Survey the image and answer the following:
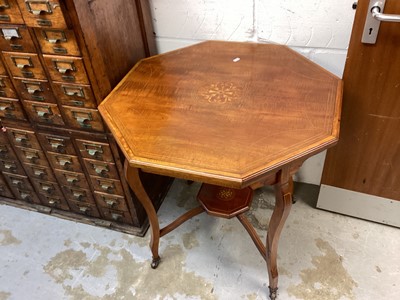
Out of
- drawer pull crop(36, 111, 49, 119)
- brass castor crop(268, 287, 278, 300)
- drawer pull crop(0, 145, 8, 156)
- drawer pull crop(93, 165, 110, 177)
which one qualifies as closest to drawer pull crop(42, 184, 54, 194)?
drawer pull crop(0, 145, 8, 156)

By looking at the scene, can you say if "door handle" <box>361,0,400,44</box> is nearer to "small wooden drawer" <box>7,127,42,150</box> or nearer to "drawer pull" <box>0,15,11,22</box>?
"drawer pull" <box>0,15,11,22</box>

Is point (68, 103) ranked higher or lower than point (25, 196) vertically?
higher

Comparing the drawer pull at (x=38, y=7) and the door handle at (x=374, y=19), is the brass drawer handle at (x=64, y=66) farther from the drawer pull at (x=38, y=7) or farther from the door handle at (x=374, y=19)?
the door handle at (x=374, y=19)

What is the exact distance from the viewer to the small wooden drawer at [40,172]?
1595 mm

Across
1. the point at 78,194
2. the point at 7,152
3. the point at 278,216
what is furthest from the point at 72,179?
the point at 278,216

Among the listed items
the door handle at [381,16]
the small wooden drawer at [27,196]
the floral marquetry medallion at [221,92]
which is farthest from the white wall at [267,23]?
the small wooden drawer at [27,196]

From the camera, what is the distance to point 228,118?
3.35 ft

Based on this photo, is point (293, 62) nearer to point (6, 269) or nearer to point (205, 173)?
point (205, 173)

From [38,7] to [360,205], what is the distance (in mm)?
1519

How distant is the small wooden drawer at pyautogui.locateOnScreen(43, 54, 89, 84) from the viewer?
112cm

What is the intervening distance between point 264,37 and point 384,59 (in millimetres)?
469

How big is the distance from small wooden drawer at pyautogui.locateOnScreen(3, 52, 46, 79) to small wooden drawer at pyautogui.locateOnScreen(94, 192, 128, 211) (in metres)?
0.61

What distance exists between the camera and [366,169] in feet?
4.79

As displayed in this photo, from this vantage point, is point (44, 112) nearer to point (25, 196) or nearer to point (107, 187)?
point (107, 187)
